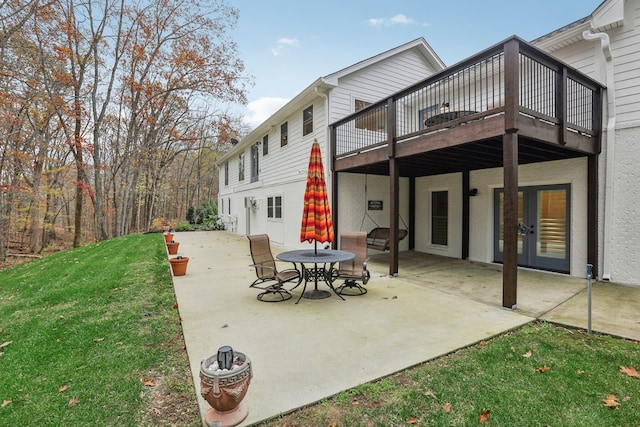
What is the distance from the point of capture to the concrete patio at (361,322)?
2771mm

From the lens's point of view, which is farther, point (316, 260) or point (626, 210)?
point (626, 210)

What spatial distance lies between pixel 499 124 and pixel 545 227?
153 inches

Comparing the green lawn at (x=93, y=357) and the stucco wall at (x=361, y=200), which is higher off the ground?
the stucco wall at (x=361, y=200)

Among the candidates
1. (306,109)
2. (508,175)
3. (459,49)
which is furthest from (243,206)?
(508,175)

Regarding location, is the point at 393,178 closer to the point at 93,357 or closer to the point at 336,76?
the point at 336,76

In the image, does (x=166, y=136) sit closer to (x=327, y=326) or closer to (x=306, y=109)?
(x=306, y=109)

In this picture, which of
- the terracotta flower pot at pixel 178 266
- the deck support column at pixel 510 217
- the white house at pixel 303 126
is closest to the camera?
the deck support column at pixel 510 217

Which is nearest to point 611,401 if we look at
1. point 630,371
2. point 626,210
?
point 630,371

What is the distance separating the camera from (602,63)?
6.11 m

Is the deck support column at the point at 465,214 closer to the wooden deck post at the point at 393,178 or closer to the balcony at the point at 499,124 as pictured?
the balcony at the point at 499,124

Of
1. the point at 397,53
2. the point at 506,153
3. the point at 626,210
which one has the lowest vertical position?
the point at 626,210

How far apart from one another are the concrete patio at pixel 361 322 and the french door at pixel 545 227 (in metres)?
0.53

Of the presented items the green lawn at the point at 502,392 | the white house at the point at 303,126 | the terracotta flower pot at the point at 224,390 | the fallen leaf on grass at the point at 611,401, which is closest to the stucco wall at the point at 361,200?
the white house at the point at 303,126

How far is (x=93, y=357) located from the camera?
317 centimetres
